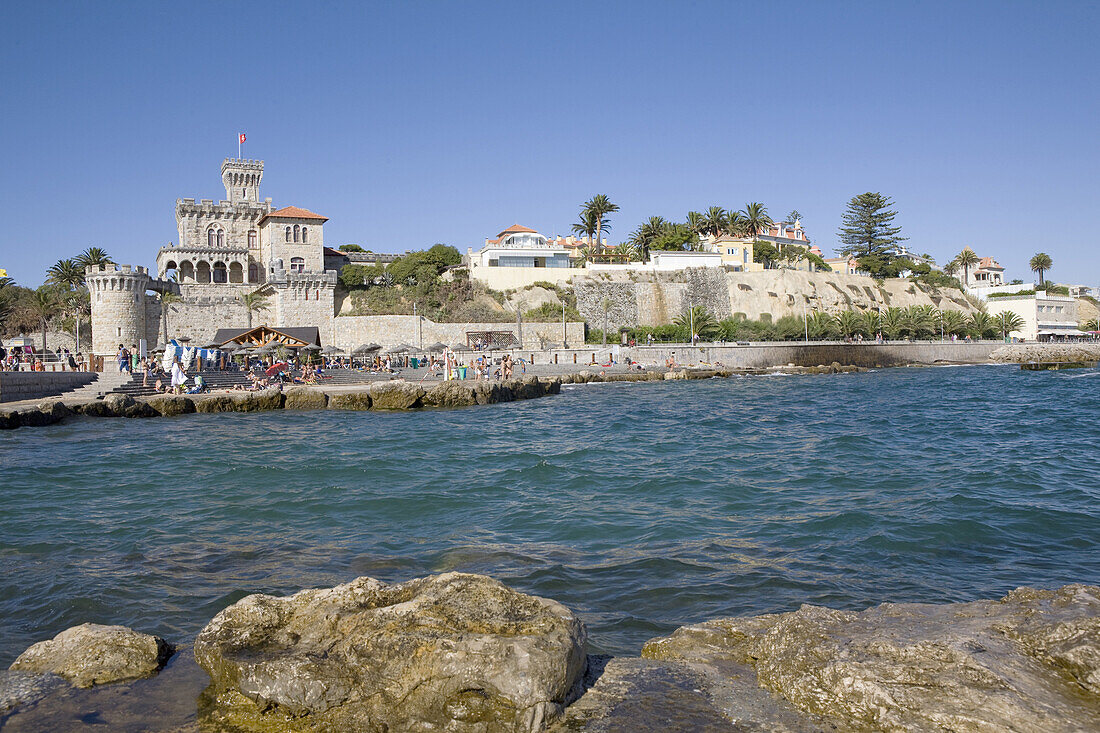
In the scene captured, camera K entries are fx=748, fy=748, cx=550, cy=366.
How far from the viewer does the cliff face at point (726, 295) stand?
2312 inches

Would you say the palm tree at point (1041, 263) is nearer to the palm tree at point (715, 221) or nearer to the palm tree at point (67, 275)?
the palm tree at point (715, 221)

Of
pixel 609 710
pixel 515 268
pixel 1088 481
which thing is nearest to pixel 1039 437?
pixel 1088 481

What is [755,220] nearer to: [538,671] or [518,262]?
[518,262]

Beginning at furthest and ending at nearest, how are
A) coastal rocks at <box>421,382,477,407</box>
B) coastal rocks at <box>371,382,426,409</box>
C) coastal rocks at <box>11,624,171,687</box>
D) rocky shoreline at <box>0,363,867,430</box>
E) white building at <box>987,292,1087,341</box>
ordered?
white building at <box>987,292,1087,341</box>, coastal rocks at <box>421,382,477,407</box>, coastal rocks at <box>371,382,426,409</box>, rocky shoreline at <box>0,363,867,430</box>, coastal rocks at <box>11,624,171,687</box>

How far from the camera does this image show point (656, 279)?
201 ft

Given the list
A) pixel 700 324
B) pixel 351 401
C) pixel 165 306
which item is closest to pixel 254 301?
pixel 165 306

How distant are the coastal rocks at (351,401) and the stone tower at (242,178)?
3573cm

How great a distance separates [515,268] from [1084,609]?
54.3m

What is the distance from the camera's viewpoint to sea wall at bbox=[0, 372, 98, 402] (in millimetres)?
24183

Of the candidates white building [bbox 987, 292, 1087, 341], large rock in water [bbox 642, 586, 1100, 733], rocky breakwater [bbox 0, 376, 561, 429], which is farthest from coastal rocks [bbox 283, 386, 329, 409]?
white building [bbox 987, 292, 1087, 341]

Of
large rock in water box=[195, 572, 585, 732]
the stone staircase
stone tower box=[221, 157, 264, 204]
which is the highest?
stone tower box=[221, 157, 264, 204]

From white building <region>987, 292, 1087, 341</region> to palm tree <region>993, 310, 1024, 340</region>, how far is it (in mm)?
436

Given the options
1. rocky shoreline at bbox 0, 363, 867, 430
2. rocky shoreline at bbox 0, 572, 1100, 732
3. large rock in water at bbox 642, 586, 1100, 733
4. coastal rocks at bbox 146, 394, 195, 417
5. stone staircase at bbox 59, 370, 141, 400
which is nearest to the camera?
large rock in water at bbox 642, 586, 1100, 733

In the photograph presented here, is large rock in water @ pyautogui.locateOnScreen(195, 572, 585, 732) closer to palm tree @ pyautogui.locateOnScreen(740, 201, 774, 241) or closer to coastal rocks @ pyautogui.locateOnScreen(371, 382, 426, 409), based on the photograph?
coastal rocks @ pyautogui.locateOnScreen(371, 382, 426, 409)
